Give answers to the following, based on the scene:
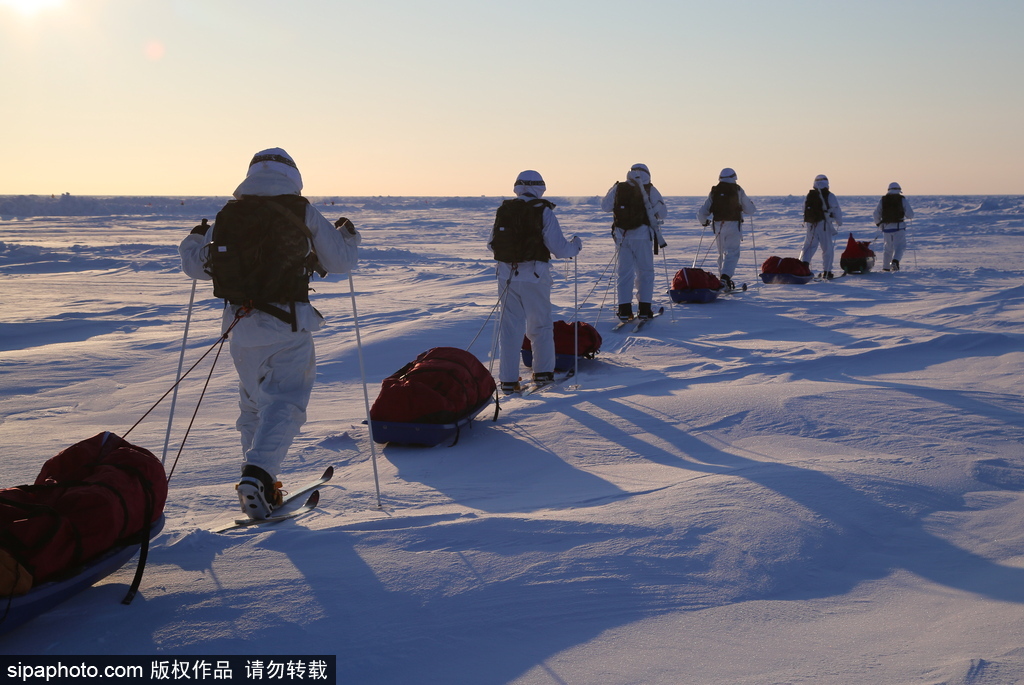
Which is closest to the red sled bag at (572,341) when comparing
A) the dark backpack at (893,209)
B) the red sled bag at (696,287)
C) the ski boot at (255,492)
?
the red sled bag at (696,287)

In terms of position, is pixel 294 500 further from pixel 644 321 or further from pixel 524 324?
pixel 644 321

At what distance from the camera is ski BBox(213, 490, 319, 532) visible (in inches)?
142

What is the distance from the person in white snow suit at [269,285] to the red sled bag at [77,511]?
773mm

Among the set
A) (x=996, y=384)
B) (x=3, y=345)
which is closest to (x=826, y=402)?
(x=996, y=384)

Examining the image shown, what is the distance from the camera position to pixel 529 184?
687cm

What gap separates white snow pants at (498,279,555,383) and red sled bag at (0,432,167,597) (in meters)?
4.31

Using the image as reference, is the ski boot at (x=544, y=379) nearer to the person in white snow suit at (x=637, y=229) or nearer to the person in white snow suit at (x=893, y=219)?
the person in white snow suit at (x=637, y=229)

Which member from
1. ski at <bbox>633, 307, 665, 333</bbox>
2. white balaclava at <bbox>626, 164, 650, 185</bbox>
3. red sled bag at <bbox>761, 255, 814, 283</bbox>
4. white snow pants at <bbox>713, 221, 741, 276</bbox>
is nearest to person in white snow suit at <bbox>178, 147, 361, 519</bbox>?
ski at <bbox>633, 307, 665, 333</bbox>

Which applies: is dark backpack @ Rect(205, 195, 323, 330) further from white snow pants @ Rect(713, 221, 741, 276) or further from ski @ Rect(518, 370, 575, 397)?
white snow pants @ Rect(713, 221, 741, 276)

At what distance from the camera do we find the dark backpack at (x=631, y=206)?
1007 cm

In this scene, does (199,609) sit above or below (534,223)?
below

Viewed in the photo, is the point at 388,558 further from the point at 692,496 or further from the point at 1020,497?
the point at 1020,497

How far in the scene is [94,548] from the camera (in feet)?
8.80

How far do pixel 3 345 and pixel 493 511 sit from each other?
8.76 m
